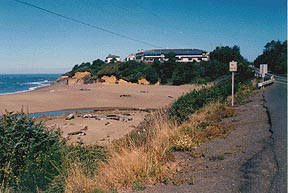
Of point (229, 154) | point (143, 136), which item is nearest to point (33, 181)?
point (143, 136)

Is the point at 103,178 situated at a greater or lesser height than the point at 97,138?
greater

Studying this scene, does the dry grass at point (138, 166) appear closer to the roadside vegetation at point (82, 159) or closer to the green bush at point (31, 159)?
the roadside vegetation at point (82, 159)

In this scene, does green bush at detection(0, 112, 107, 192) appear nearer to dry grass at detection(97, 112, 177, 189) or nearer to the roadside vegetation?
the roadside vegetation

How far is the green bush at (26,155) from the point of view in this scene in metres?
6.15

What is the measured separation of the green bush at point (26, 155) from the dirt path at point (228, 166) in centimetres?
281

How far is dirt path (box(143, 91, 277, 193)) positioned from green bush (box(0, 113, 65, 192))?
9.23ft

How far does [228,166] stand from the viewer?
5844 mm

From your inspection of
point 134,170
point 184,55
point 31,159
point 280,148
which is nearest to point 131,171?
point 134,170

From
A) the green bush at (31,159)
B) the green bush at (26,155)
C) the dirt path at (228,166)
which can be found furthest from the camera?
the green bush at (26,155)

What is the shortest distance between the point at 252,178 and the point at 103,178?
2.92m

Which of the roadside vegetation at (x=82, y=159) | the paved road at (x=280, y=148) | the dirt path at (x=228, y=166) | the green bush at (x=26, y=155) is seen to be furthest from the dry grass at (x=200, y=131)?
the green bush at (x=26, y=155)

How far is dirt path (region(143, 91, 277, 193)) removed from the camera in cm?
486

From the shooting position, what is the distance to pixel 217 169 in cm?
576

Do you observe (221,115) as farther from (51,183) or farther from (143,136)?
(51,183)
